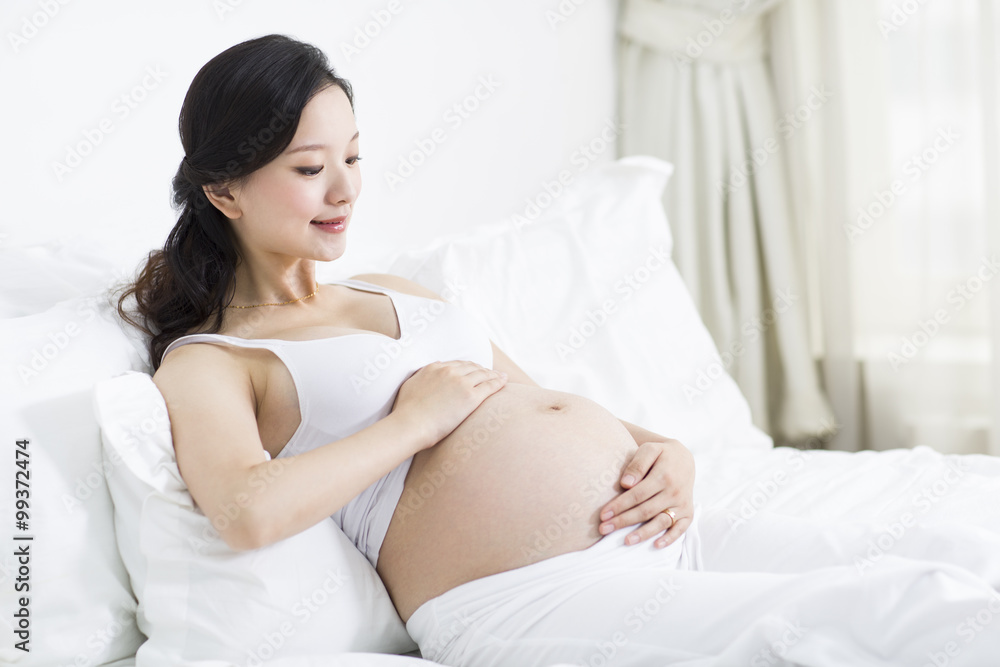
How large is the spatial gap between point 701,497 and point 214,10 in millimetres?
1287

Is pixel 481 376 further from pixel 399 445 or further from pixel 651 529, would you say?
pixel 651 529

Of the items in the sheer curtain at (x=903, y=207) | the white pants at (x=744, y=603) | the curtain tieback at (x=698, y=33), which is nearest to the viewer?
the white pants at (x=744, y=603)

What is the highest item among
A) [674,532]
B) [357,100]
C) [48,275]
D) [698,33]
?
[698,33]

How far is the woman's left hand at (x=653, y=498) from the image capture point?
0.94 meters

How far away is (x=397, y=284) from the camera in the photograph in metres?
1.30

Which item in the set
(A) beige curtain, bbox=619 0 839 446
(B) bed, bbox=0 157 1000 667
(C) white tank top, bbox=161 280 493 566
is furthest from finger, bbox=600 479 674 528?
(A) beige curtain, bbox=619 0 839 446

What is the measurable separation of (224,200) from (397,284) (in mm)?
311

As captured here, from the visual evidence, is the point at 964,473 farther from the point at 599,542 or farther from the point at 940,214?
the point at 940,214

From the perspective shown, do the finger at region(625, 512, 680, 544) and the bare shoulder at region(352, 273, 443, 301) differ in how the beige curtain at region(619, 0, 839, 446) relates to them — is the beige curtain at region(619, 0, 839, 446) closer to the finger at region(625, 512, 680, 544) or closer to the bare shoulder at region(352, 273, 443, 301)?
the bare shoulder at region(352, 273, 443, 301)

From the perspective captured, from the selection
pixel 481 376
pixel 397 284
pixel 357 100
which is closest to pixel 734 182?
pixel 357 100

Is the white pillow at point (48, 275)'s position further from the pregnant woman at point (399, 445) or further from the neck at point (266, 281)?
the neck at point (266, 281)

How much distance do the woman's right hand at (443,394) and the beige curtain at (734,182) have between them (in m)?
1.55

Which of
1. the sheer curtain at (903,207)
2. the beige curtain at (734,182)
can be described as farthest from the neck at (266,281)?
the sheer curtain at (903,207)

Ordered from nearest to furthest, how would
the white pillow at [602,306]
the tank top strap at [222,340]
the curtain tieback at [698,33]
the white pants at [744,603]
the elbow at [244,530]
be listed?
the white pants at [744,603]
the elbow at [244,530]
the tank top strap at [222,340]
the white pillow at [602,306]
the curtain tieback at [698,33]
